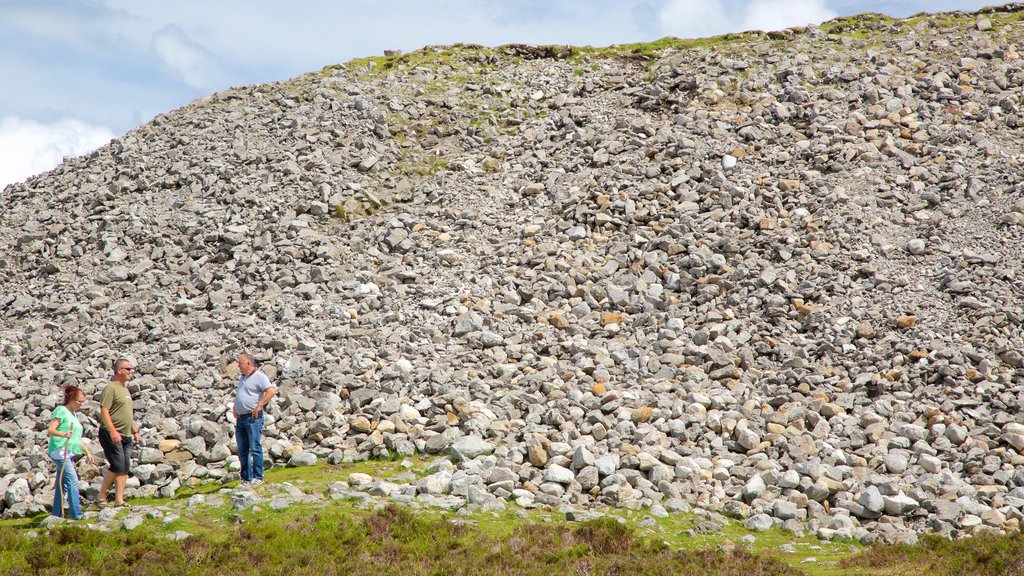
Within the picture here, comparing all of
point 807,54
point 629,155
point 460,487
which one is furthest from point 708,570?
point 807,54

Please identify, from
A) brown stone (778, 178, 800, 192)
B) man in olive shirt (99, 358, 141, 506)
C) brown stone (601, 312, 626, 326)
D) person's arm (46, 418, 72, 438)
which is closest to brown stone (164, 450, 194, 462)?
man in olive shirt (99, 358, 141, 506)

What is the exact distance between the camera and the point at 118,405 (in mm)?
13094

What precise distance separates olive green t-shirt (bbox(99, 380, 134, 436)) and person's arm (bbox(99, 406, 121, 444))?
8 cm

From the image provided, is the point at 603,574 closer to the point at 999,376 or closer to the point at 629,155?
the point at 999,376

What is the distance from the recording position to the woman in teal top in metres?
12.3

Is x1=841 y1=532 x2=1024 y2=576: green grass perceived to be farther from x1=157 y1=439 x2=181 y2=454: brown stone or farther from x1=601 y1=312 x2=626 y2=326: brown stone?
x1=157 y1=439 x2=181 y2=454: brown stone

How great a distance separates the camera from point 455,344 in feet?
61.3

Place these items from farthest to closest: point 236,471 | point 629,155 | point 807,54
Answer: point 807,54 → point 629,155 → point 236,471

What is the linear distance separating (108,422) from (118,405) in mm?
346

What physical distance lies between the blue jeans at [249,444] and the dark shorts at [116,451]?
5.64ft

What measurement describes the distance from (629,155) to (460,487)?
15107 millimetres

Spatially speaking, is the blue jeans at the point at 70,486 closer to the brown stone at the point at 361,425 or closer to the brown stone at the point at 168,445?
the brown stone at the point at 168,445

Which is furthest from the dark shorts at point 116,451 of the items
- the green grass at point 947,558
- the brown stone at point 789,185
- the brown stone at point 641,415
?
the brown stone at point 789,185

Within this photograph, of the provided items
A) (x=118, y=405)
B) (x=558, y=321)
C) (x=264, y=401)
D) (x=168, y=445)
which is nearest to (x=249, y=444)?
(x=264, y=401)
